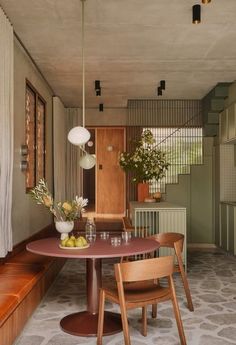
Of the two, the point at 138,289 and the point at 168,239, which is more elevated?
the point at 168,239

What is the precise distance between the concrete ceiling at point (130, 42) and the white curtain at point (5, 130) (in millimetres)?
313

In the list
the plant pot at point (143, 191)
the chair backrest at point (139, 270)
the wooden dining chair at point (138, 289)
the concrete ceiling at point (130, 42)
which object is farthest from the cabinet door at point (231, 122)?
the chair backrest at point (139, 270)

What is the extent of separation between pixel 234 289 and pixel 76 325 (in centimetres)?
236

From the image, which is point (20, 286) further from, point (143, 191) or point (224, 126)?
point (224, 126)

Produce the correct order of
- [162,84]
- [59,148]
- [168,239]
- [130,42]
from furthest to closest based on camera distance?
[59,148], [162,84], [130,42], [168,239]

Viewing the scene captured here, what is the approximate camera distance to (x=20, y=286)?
3832 millimetres

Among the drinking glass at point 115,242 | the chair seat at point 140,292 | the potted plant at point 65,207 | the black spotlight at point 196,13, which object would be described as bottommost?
the chair seat at point 140,292

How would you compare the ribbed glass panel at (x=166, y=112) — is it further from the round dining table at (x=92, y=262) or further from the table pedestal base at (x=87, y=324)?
the table pedestal base at (x=87, y=324)

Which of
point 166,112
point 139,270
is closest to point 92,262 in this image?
point 139,270

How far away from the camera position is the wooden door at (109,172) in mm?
11070

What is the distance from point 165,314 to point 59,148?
5314mm

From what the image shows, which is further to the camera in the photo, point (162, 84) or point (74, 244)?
point (162, 84)

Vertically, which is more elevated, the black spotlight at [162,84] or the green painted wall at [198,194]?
the black spotlight at [162,84]

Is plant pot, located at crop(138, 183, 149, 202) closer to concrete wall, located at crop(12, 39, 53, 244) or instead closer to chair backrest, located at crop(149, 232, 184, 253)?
concrete wall, located at crop(12, 39, 53, 244)
